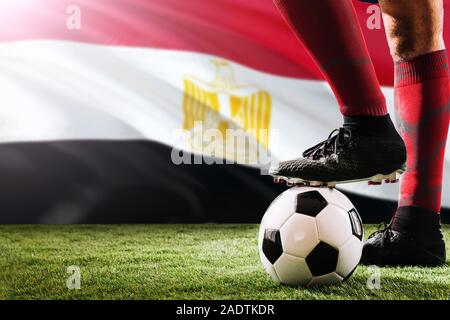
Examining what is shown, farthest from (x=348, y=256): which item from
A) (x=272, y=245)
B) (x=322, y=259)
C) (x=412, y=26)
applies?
(x=412, y=26)

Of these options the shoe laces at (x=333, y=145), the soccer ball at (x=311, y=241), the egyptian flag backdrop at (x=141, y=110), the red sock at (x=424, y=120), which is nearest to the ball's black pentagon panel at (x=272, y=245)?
the soccer ball at (x=311, y=241)

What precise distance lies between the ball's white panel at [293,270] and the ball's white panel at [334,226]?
82mm

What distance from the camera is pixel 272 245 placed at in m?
1.38

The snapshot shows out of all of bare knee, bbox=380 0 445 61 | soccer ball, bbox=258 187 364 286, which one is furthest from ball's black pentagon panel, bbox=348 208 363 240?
bare knee, bbox=380 0 445 61

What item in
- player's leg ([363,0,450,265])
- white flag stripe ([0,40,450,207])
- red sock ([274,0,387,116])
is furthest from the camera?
white flag stripe ([0,40,450,207])

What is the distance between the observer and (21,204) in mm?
2809

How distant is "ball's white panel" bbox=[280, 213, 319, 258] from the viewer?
134 cm

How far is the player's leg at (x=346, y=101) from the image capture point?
1275mm

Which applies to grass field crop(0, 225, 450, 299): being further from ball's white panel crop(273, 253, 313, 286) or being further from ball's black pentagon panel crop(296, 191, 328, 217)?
ball's black pentagon panel crop(296, 191, 328, 217)

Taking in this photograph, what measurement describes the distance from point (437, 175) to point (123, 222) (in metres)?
1.70

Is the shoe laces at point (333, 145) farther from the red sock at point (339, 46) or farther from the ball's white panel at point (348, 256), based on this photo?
the ball's white panel at point (348, 256)

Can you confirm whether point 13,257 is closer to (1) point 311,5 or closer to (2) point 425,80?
(1) point 311,5

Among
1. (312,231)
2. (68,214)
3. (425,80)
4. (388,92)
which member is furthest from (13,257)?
(388,92)

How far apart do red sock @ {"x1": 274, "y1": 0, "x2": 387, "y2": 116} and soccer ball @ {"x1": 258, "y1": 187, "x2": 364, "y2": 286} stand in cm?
26
